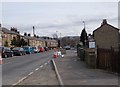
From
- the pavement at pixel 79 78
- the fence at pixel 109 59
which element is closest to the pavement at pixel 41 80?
the pavement at pixel 79 78

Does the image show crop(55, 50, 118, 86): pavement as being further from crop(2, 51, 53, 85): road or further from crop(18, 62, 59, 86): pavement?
crop(2, 51, 53, 85): road

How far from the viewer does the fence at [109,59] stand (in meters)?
16.5

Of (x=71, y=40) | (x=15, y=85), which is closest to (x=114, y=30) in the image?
(x=15, y=85)

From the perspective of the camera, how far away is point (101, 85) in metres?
11.8

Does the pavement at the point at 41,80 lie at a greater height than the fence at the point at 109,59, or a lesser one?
lesser

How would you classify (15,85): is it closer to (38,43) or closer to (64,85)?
(64,85)

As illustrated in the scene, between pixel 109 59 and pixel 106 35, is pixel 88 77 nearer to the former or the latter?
pixel 109 59

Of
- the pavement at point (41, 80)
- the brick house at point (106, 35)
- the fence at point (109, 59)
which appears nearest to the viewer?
the pavement at point (41, 80)

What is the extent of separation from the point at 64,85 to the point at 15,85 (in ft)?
7.15

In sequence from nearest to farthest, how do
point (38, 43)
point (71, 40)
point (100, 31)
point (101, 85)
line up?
point (101, 85), point (100, 31), point (38, 43), point (71, 40)

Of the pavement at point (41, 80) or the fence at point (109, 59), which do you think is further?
the fence at point (109, 59)

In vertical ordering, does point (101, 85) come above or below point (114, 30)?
below

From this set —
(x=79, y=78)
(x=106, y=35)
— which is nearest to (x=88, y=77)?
(x=79, y=78)

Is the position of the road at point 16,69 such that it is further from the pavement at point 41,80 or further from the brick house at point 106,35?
the brick house at point 106,35
